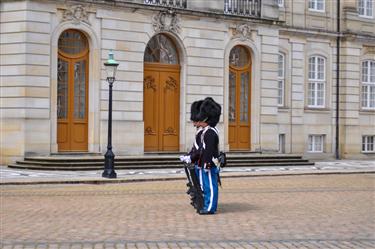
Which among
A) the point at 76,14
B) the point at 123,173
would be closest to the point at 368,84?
the point at 76,14

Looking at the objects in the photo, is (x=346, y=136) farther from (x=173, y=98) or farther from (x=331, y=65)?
(x=173, y=98)

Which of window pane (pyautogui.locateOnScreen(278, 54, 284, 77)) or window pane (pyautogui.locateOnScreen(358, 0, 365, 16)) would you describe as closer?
window pane (pyautogui.locateOnScreen(278, 54, 284, 77))

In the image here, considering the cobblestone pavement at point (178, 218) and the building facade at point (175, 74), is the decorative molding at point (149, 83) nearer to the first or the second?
the building facade at point (175, 74)

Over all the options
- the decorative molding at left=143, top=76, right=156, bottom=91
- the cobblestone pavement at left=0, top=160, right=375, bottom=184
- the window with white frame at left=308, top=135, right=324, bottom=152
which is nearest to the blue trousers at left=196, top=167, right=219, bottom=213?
the cobblestone pavement at left=0, top=160, right=375, bottom=184

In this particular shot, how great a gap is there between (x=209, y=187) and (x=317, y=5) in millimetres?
26020

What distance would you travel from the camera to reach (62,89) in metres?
29.1

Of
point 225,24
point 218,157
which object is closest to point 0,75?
point 225,24

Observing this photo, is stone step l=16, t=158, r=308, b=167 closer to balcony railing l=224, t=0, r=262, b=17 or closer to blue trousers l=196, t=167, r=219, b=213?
balcony railing l=224, t=0, r=262, b=17

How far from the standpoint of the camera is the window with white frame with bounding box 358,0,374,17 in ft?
132

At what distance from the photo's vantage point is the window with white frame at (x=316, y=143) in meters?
38.4

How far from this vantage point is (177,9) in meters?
31.2

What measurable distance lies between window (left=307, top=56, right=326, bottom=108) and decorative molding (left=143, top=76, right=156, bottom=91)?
31.6 ft

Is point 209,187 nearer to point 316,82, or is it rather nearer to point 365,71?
point 316,82

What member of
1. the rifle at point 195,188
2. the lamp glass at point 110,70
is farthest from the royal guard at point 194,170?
the lamp glass at point 110,70
